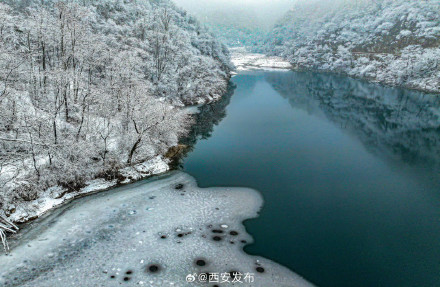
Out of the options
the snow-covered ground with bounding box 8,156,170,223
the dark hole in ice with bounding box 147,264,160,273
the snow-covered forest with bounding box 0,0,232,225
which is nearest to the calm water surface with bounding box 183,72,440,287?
the snow-covered ground with bounding box 8,156,170,223

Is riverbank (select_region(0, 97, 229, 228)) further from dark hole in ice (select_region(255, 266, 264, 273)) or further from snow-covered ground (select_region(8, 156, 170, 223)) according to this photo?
dark hole in ice (select_region(255, 266, 264, 273))

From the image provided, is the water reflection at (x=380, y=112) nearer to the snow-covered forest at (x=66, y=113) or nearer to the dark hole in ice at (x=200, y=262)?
the dark hole in ice at (x=200, y=262)

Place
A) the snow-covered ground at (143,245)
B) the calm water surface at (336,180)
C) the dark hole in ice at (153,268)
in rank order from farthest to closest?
the calm water surface at (336,180), the dark hole in ice at (153,268), the snow-covered ground at (143,245)

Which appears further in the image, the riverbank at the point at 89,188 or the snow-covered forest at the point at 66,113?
the snow-covered forest at the point at 66,113

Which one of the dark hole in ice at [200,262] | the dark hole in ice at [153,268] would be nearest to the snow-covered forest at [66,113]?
the dark hole in ice at [153,268]

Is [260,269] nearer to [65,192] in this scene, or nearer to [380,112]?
[65,192]

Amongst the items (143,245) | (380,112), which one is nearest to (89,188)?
(143,245)

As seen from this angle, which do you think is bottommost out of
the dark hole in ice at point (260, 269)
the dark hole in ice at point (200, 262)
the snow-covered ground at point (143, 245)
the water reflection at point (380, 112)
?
the dark hole in ice at point (260, 269)
